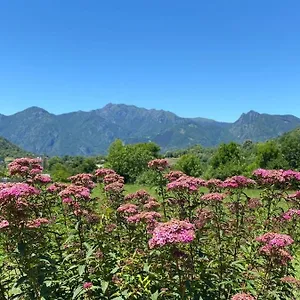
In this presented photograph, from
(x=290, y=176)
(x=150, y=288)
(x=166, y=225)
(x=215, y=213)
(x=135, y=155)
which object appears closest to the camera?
(x=166, y=225)

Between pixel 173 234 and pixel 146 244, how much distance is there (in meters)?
1.78

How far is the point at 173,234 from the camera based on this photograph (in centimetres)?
360

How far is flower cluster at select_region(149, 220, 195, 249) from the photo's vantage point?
3.56 metres

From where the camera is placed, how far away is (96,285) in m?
4.59

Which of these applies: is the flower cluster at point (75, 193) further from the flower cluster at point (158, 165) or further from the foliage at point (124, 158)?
the foliage at point (124, 158)

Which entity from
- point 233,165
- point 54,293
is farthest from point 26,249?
point 233,165

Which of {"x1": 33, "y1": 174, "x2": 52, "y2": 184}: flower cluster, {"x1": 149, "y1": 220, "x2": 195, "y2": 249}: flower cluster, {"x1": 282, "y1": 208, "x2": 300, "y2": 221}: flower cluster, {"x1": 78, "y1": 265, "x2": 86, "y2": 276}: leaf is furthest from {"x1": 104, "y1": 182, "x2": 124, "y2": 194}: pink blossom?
{"x1": 282, "y1": 208, "x2": 300, "y2": 221}: flower cluster

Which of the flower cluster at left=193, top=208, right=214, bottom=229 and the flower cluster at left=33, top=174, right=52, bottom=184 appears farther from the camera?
the flower cluster at left=33, top=174, right=52, bottom=184

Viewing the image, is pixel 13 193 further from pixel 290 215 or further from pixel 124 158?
pixel 124 158

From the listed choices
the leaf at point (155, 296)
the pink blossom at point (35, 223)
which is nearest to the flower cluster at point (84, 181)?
the pink blossom at point (35, 223)

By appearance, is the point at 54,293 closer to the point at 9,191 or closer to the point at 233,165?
the point at 9,191

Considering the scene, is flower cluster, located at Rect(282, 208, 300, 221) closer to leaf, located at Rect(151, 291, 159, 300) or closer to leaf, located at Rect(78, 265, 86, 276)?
leaf, located at Rect(151, 291, 159, 300)

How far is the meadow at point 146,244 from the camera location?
4031 millimetres

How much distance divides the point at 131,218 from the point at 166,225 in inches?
54.1
